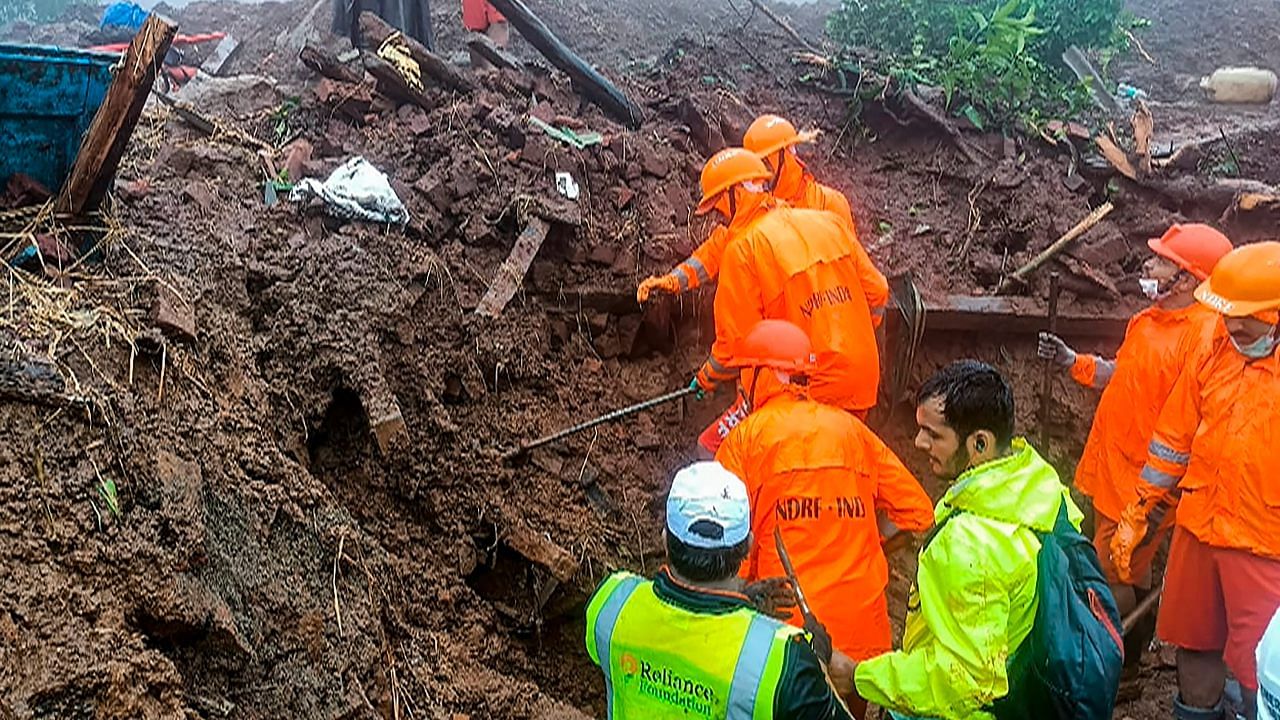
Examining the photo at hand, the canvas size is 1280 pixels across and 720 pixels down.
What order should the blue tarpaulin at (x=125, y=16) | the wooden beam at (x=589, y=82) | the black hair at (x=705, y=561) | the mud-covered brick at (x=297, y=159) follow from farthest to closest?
the blue tarpaulin at (x=125, y=16) < the wooden beam at (x=589, y=82) < the mud-covered brick at (x=297, y=159) < the black hair at (x=705, y=561)

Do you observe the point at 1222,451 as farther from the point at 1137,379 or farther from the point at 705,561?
the point at 705,561

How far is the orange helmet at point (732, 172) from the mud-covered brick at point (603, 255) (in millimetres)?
1193

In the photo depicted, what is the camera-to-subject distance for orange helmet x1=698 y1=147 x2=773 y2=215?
5.61m

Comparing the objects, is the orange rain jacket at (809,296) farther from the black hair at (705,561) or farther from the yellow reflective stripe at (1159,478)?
the black hair at (705,561)

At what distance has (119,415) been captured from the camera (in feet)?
12.5

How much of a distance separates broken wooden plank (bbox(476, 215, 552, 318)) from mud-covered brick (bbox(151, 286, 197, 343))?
183 centimetres

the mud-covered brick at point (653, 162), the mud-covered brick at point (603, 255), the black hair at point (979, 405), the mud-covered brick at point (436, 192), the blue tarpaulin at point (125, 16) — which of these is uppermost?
the black hair at point (979, 405)

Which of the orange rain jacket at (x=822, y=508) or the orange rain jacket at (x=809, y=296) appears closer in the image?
the orange rain jacket at (x=822, y=508)

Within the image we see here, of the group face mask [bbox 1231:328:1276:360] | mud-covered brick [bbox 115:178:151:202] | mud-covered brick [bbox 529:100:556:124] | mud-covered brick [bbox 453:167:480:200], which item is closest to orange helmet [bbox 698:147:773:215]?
mud-covered brick [bbox 453:167:480:200]

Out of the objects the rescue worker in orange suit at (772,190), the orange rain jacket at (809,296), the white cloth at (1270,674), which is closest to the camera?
the white cloth at (1270,674)

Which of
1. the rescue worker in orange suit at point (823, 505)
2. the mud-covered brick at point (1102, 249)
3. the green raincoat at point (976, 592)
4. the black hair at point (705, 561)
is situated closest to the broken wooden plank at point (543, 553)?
the rescue worker in orange suit at point (823, 505)

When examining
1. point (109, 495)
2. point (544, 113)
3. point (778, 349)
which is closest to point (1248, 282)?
point (778, 349)

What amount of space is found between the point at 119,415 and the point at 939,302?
5.24 m

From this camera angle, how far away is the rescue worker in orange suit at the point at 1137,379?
4781 mm
